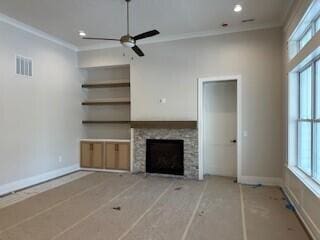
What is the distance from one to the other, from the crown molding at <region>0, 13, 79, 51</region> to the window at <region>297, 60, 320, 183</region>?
17.5 ft

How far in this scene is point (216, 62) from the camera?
220 inches

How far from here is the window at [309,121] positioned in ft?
10.9

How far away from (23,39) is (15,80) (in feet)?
2.97

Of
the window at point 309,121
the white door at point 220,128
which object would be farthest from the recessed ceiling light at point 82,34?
the window at point 309,121

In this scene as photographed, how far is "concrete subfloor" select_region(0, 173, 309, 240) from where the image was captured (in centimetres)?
308

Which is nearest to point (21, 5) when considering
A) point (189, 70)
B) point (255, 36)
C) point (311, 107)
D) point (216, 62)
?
point (189, 70)

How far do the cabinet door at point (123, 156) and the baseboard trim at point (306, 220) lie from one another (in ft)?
12.4

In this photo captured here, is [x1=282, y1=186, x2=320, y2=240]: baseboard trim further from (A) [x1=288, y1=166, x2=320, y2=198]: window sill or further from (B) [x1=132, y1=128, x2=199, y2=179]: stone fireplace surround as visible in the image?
(B) [x1=132, y1=128, x2=199, y2=179]: stone fireplace surround

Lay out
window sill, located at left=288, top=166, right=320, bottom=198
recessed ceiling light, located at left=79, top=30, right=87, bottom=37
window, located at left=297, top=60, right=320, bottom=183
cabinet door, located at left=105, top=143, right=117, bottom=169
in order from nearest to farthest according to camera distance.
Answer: window sill, located at left=288, top=166, right=320, bottom=198 < window, located at left=297, top=60, right=320, bottom=183 < recessed ceiling light, located at left=79, top=30, right=87, bottom=37 < cabinet door, located at left=105, top=143, right=117, bottom=169

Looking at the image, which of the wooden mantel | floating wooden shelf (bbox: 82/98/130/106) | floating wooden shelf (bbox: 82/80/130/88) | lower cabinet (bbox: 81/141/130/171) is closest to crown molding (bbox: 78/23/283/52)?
floating wooden shelf (bbox: 82/80/130/88)

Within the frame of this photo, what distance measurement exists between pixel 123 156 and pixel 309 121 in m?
4.35

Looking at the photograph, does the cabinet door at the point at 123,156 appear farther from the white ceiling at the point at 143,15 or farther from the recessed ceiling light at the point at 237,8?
the recessed ceiling light at the point at 237,8

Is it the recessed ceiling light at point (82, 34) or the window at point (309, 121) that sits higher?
the recessed ceiling light at point (82, 34)

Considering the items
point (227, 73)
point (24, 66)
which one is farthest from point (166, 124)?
point (24, 66)
